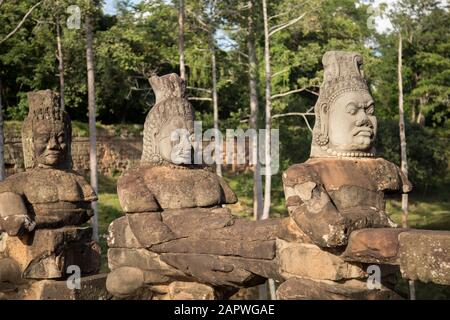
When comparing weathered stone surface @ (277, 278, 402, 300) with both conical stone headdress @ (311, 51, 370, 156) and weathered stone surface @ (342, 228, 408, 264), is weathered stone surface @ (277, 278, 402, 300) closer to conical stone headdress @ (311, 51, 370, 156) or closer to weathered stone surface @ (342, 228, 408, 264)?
weathered stone surface @ (342, 228, 408, 264)

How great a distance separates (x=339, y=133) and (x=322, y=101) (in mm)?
276

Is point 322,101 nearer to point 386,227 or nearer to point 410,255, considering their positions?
point 386,227

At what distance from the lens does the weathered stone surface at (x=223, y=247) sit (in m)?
4.31

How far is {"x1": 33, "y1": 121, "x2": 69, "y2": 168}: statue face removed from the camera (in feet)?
17.5

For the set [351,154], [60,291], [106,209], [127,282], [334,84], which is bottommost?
[106,209]

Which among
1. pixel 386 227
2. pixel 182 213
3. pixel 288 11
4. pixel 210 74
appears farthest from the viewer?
pixel 210 74

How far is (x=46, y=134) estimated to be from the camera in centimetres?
534

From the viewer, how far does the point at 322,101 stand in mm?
4344

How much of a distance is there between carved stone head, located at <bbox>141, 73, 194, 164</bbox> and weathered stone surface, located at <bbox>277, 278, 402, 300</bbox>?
1629 millimetres

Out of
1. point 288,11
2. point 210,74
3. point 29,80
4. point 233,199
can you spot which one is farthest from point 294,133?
point 233,199

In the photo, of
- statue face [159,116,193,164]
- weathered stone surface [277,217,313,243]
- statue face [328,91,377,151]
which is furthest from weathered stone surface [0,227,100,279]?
statue face [328,91,377,151]

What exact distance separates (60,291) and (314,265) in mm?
2333

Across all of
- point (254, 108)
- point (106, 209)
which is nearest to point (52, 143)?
point (254, 108)

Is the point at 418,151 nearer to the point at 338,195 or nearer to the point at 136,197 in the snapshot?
the point at 136,197
